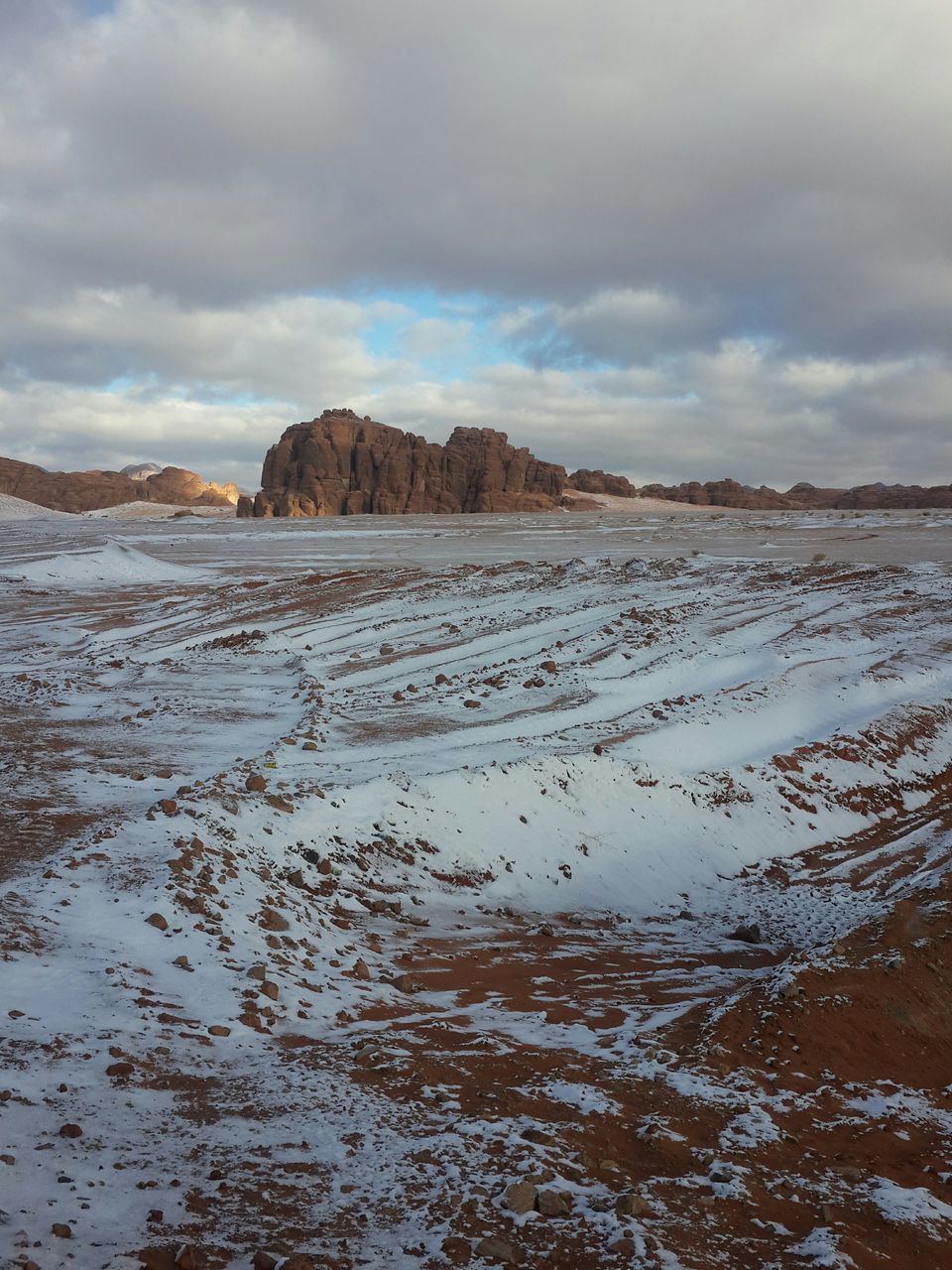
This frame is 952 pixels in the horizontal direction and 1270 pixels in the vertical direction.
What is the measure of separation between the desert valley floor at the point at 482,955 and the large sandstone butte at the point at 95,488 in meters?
117

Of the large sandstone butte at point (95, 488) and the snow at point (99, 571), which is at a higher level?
the large sandstone butte at point (95, 488)

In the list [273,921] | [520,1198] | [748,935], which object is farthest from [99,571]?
[520,1198]

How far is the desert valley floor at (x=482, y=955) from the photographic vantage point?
3170 mm

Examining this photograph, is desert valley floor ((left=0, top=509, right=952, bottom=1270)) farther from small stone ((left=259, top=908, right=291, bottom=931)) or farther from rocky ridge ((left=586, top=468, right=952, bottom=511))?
rocky ridge ((left=586, top=468, right=952, bottom=511))

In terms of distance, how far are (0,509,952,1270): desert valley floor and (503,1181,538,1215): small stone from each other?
0.02 meters

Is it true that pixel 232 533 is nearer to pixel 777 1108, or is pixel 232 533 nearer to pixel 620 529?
pixel 620 529

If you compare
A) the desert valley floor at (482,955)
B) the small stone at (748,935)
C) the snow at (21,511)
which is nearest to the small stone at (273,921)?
the desert valley floor at (482,955)

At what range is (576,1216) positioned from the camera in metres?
3.13

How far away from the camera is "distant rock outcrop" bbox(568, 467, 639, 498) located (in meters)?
128

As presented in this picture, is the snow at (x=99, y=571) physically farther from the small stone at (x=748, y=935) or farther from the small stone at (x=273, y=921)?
the small stone at (x=748, y=935)

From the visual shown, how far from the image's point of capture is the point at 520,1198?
3.16 m

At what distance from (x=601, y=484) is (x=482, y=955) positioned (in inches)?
4998

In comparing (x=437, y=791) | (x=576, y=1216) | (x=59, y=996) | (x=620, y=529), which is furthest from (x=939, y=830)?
(x=620, y=529)

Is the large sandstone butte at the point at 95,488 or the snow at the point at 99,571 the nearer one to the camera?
the snow at the point at 99,571
